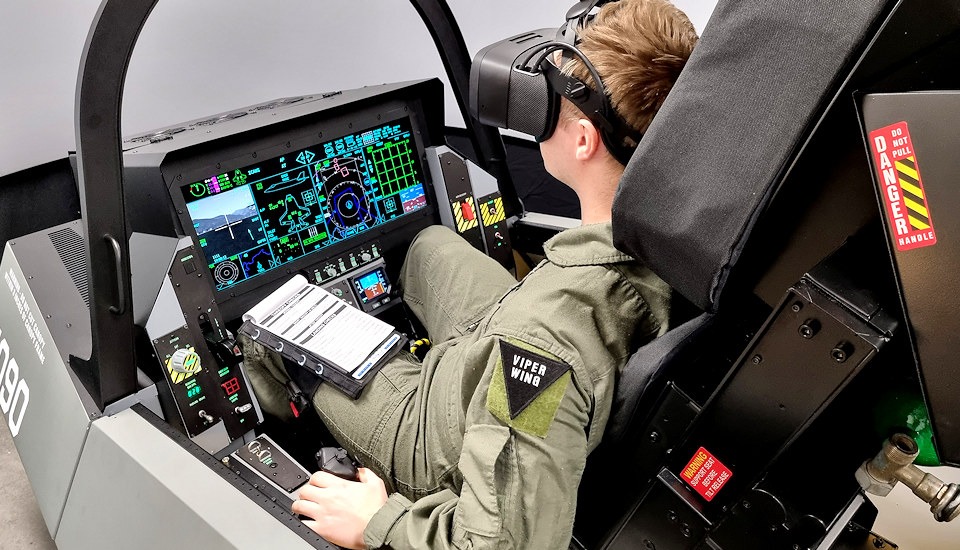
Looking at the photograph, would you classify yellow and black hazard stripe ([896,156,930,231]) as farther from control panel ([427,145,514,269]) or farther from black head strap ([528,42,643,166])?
control panel ([427,145,514,269])

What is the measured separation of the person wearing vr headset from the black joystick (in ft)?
0.11

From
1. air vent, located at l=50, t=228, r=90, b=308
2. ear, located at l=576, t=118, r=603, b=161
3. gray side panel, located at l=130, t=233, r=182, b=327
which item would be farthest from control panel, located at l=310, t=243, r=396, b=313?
ear, located at l=576, t=118, r=603, b=161


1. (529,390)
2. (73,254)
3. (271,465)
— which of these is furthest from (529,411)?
(73,254)

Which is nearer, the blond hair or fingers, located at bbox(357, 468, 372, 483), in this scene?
the blond hair

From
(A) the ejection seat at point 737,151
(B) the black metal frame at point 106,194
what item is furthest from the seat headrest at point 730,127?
(B) the black metal frame at point 106,194

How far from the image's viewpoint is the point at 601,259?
932 millimetres

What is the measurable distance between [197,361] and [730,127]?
41.3 inches

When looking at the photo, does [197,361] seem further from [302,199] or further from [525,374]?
[525,374]

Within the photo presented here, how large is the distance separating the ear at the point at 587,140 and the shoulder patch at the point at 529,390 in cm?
32

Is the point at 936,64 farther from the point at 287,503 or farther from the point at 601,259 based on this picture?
the point at 287,503

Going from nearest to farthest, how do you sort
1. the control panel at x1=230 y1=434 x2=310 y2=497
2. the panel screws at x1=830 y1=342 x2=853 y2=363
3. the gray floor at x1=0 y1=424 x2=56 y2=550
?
the panel screws at x1=830 y1=342 x2=853 y2=363 < the control panel at x1=230 y1=434 x2=310 y2=497 < the gray floor at x1=0 y1=424 x2=56 y2=550

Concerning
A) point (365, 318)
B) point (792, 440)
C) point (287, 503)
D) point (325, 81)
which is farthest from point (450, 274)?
point (325, 81)

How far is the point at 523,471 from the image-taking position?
2.78 ft

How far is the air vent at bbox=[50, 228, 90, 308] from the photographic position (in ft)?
4.60
